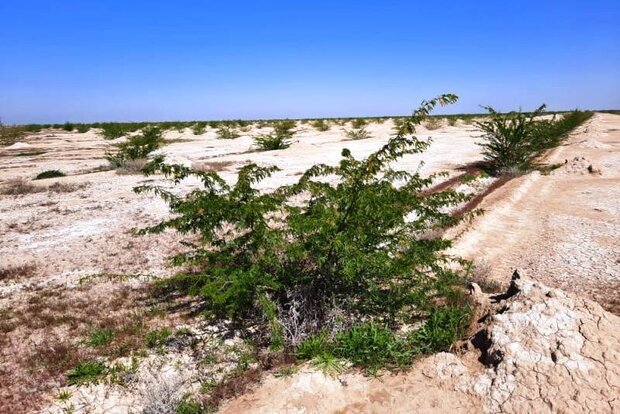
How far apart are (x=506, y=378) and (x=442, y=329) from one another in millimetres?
923

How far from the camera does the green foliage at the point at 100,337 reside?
17.3ft

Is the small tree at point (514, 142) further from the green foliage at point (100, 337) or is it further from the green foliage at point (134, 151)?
the green foliage at point (134, 151)

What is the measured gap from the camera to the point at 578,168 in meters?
14.9

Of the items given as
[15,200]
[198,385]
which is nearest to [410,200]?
[198,385]

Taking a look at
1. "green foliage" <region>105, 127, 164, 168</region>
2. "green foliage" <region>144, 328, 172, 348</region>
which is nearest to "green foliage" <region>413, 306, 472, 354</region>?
"green foliage" <region>144, 328, 172, 348</region>

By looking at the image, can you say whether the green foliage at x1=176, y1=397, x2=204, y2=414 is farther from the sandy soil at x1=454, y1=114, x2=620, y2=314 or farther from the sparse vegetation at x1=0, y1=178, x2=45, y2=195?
the sparse vegetation at x1=0, y1=178, x2=45, y2=195

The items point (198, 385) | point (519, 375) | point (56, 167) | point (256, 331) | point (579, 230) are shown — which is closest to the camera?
point (519, 375)

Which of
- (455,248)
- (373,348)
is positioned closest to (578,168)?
(455,248)

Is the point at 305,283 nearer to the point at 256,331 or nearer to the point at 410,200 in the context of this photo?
the point at 256,331

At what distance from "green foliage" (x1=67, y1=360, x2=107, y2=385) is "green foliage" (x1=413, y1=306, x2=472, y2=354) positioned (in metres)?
3.38

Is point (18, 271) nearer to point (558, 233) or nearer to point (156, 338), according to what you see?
point (156, 338)

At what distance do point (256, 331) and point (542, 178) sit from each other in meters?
12.6

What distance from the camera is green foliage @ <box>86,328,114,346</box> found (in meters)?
5.27

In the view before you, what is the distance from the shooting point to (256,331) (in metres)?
5.39
